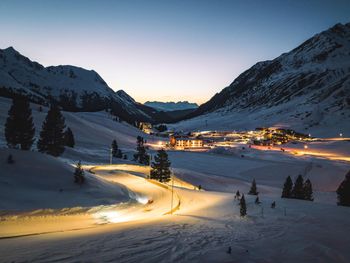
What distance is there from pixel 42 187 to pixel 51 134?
25.7m

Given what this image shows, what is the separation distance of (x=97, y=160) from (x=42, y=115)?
56958 millimetres

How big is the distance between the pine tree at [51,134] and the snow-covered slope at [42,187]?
17844mm

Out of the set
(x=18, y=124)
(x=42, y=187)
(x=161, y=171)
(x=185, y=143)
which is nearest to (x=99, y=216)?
(x=42, y=187)

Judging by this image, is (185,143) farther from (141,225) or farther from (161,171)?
(141,225)

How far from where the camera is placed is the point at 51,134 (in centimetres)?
5316

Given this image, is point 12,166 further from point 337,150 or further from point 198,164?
point 337,150

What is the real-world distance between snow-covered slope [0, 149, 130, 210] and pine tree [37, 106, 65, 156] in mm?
17844

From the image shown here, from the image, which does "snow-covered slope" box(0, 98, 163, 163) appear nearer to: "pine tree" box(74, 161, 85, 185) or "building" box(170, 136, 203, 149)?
"building" box(170, 136, 203, 149)

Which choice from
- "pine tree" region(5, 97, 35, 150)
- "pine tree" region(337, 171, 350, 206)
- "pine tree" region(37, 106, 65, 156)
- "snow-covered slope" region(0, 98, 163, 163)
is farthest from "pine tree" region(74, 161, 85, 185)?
"snow-covered slope" region(0, 98, 163, 163)

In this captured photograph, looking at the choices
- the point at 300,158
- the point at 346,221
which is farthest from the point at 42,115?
the point at 346,221

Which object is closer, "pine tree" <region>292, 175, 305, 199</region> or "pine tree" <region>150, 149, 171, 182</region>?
"pine tree" <region>292, 175, 305, 199</region>

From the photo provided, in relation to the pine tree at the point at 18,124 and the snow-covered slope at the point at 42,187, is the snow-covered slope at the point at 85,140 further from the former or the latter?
the snow-covered slope at the point at 42,187

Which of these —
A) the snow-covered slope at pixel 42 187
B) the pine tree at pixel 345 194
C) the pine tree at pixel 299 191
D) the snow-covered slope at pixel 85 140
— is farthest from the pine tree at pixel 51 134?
the pine tree at pixel 345 194

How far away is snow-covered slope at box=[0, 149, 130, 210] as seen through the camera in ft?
84.0
